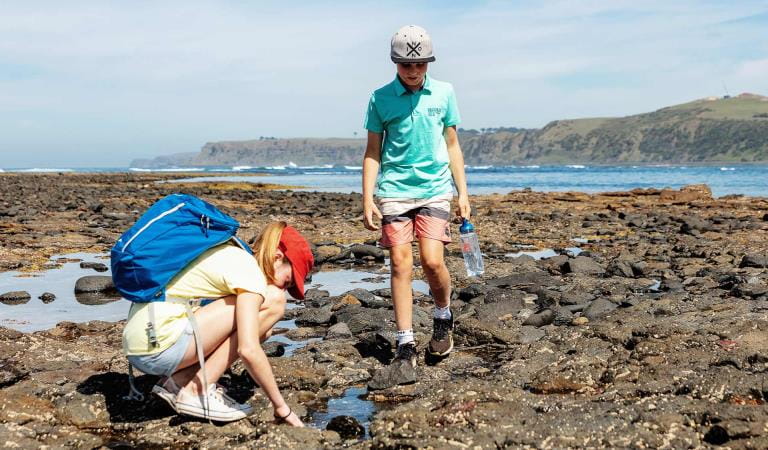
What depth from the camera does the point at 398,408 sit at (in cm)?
480

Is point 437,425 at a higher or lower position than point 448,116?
lower

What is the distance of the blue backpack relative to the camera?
448cm

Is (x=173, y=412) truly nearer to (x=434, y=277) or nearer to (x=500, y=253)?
(x=434, y=277)

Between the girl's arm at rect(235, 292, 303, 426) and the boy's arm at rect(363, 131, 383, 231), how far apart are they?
156cm

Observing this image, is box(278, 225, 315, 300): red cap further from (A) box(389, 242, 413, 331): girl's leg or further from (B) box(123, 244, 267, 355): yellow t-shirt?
(A) box(389, 242, 413, 331): girl's leg

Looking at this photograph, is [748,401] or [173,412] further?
[173,412]

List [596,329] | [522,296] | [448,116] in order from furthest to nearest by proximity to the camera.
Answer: [522,296] → [596,329] → [448,116]

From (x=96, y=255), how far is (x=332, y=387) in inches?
346

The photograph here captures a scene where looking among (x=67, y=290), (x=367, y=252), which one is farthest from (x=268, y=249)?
(x=367, y=252)

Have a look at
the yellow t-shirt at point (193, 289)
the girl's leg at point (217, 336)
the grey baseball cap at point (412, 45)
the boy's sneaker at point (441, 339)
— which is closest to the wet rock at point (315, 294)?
the boy's sneaker at point (441, 339)

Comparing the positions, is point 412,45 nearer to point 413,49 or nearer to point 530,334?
point 413,49

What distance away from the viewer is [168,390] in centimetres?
476

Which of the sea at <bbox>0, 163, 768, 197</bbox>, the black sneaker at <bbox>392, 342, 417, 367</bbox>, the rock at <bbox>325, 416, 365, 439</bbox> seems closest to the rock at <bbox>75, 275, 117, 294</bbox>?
the black sneaker at <bbox>392, 342, 417, 367</bbox>

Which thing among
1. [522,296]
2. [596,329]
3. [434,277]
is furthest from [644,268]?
[434,277]
